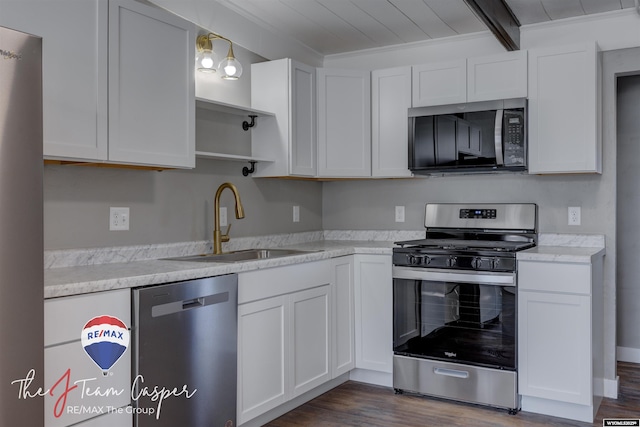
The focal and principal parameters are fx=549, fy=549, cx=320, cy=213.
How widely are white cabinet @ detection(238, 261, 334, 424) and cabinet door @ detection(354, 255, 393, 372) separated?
31 cm

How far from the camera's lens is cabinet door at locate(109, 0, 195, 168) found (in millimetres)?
2299

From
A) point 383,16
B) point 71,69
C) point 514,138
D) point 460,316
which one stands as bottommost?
point 460,316

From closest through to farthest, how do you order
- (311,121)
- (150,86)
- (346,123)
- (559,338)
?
1. (150,86)
2. (559,338)
3. (311,121)
4. (346,123)

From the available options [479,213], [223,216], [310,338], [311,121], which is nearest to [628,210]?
[479,213]

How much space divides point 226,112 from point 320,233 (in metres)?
1.39

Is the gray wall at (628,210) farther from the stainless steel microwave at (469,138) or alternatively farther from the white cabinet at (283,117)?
the white cabinet at (283,117)

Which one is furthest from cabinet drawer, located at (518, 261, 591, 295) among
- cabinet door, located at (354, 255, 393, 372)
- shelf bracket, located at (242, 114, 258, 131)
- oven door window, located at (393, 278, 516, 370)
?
shelf bracket, located at (242, 114, 258, 131)

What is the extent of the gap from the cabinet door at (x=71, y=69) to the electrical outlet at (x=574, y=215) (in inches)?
110

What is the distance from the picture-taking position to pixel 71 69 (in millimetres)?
2107

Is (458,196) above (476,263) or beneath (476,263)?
above

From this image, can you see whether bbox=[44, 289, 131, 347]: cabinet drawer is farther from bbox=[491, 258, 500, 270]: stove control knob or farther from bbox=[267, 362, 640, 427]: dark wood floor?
bbox=[491, 258, 500, 270]: stove control knob

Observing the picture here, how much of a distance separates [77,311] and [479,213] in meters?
2.71

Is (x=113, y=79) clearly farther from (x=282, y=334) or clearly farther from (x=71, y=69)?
(x=282, y=334)

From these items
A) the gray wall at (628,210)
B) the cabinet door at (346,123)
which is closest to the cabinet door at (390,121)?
the cabinet door at (346,123)
